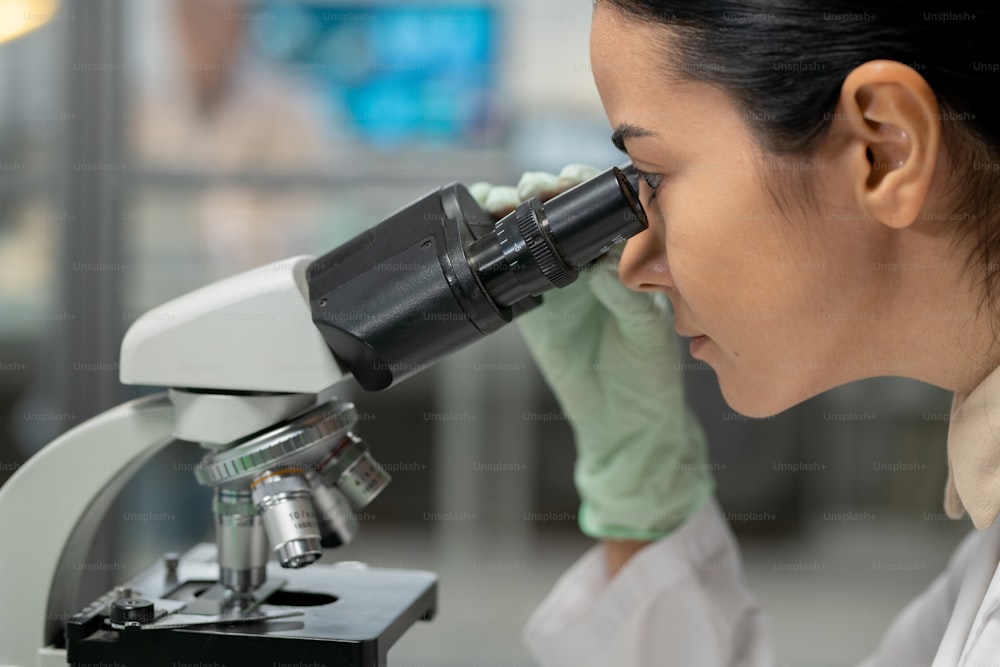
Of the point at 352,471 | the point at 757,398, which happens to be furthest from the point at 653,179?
the point at 352,471

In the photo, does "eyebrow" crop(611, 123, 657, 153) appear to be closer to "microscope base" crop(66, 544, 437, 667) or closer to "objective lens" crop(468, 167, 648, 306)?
"objective lens" crop(468, 167, 648, 306)

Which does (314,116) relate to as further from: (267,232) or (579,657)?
(579,657)

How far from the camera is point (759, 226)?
0.77m

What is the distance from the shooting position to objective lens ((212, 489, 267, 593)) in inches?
33.8

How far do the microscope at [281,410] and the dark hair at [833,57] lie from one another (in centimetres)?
12

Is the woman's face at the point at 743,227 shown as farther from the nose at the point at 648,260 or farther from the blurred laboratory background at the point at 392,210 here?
the blurred laboratory background at the point at 392,210

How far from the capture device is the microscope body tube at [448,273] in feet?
2.63

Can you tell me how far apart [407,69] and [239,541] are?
1.95m

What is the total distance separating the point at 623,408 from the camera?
1142mm

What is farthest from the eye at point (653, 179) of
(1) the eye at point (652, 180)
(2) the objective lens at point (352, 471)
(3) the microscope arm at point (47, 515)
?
(3) the microscope arm at point (47, 515)

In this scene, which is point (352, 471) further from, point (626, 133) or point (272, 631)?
point (626, 133)

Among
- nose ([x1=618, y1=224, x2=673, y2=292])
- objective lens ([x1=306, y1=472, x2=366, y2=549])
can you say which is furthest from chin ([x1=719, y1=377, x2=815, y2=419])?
objective lens ([x1=306, y1=472, x2=366, y2=549])

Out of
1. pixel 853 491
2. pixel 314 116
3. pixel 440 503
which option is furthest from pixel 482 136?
pixel 853 491

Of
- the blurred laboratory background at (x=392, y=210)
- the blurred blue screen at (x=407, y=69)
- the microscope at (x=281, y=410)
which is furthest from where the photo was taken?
the blurred blue screen at (x=407, y=69)
